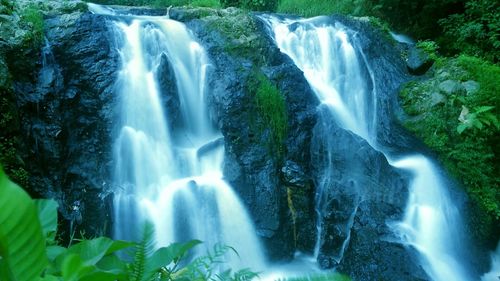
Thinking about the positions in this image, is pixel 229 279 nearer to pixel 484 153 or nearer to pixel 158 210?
pixel 158 210

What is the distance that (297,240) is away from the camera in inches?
244

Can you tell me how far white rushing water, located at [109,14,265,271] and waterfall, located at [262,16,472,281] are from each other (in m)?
1.43

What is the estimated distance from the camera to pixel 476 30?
9.92 m

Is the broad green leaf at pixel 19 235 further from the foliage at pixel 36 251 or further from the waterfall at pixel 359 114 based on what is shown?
the waterfall at pixel 359 114

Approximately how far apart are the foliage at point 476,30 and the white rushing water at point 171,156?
6.30 metres

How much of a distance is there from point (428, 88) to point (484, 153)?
5.98 feet

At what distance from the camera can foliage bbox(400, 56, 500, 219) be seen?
7.33 meters

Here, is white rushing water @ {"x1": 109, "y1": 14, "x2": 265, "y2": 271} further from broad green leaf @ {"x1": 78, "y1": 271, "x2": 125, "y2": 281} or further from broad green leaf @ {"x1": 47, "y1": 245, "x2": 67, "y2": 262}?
broad green leaf @ {"x1": 78, "y1": 271, "x2": 125, "y2": 281}

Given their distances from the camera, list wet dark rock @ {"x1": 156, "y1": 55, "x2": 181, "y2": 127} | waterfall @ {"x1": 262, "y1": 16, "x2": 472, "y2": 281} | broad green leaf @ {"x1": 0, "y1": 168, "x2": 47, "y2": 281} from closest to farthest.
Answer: broad green leaf @ {"x1": 0, "y1": 168, "x2": 47, "y2": 281}, waterfall @ {"x1": 262, "y1": 16, "x2": 472, "y2": 281}, wet dark rock @ {"x1": 156, "y1": 55, "x2": 181, "y2": 127}

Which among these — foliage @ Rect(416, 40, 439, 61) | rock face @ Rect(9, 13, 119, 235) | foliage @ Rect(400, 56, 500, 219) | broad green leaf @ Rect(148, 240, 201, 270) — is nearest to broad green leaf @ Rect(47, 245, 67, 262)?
broad green leaf @ Rect(148, 240, 201, 270)

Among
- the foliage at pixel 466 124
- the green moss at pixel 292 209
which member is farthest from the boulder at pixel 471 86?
the green moss at pixel 292 209

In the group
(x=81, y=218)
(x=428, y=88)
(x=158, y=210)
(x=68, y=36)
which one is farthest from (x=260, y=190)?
(x=428, y=88)

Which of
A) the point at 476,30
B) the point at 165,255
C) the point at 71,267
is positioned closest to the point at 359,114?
the point at 476,30

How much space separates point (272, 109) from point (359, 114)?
8.12 feet
